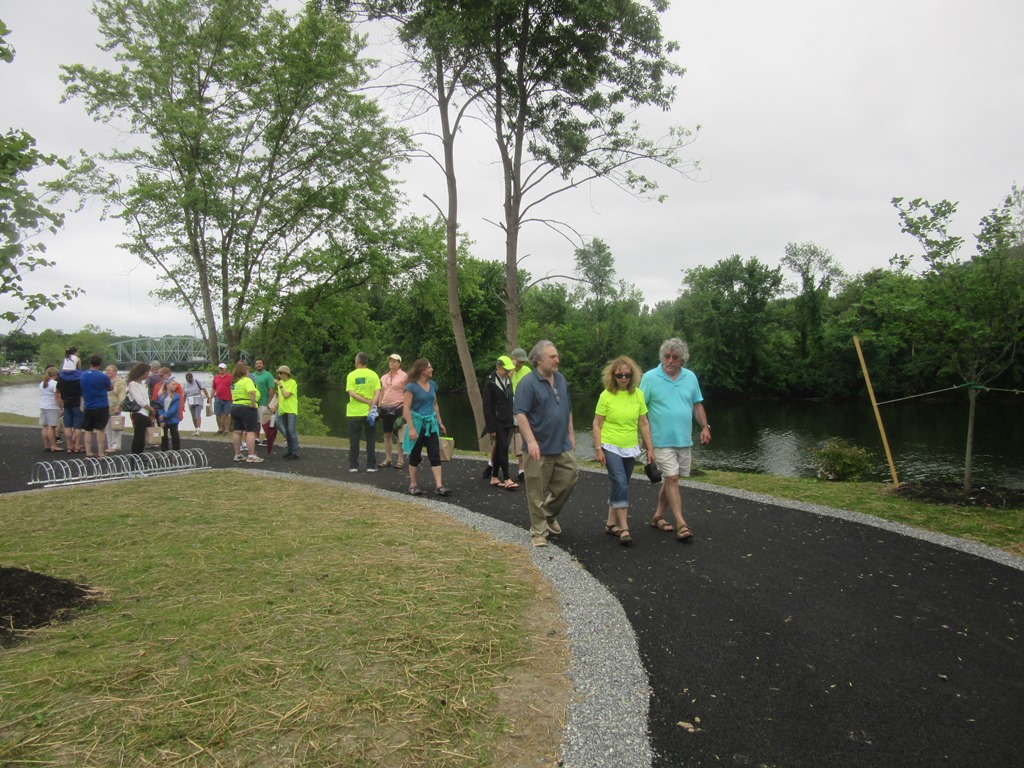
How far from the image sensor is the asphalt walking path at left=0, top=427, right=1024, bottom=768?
3080 mm

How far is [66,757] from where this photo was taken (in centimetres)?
273

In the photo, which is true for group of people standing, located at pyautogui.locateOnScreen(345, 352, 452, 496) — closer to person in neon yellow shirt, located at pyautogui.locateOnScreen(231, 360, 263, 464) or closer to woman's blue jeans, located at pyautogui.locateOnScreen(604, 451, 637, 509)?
person in neon yellow shirt, located at pyautogui.locateOnScreen(231, 360, 263, 464)

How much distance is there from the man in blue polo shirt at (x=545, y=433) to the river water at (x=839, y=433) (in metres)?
12.4

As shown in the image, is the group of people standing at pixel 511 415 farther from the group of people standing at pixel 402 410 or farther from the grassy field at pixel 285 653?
the grassy field at pixel 285 653

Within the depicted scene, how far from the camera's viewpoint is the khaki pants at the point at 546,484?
6.31 m

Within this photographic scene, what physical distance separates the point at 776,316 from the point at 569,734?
6727 cm

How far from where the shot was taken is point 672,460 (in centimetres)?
645

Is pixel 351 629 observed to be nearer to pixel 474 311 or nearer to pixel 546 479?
pixel 546 479

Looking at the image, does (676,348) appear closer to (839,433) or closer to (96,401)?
(96,401)

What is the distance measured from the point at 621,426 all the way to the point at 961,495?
5.17m

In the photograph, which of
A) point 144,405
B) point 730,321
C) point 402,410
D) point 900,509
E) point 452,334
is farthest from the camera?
point 730,321

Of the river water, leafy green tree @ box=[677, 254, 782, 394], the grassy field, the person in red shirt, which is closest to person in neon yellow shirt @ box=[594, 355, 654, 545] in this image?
the grassy field

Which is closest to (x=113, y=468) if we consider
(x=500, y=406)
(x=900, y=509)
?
(x=500, y=406)

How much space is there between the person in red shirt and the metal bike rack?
5.00 metres
